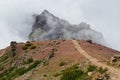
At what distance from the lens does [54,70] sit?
69.1m

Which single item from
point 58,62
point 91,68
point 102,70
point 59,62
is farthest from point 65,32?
point 102,70

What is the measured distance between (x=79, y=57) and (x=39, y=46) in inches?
905

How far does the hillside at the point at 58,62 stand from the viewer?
5872 cm

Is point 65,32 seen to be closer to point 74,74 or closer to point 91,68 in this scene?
point 74,74

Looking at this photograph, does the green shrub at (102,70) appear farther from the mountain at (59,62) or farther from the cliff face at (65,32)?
the cliff face at (65,32)

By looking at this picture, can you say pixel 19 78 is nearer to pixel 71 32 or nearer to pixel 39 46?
pixel 39 46

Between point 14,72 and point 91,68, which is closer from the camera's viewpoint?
point 91,68

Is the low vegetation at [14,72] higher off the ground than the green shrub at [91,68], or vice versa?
the green shrub at [91,68]

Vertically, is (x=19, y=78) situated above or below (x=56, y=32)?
below

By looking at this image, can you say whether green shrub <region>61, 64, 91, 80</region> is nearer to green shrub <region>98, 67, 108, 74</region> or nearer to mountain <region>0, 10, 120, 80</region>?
mountain <region>0, 10, 120, 80</region>

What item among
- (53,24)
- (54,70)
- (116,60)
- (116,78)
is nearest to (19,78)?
(54,70)

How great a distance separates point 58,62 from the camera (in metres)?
72.8

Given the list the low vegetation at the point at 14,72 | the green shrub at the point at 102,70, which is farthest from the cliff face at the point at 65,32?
the green shrub at the point at 102,70

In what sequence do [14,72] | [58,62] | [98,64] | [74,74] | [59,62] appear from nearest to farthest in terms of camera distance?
1. [74,74]
2. [98,64]
3. [59,62]
4. [58,62]
5. [14,72]
